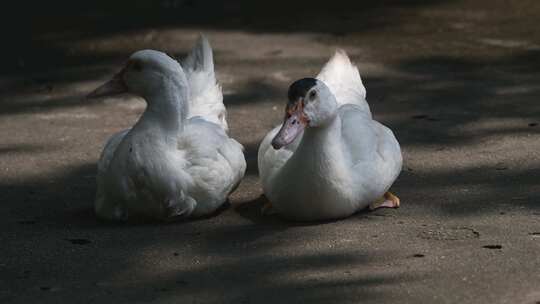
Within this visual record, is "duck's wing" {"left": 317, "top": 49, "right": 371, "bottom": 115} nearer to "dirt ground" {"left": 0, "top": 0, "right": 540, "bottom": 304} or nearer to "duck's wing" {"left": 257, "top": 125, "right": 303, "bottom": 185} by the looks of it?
"dirt ground" {"left": 0, "top": 0, "right": 540, "bottom": 304}

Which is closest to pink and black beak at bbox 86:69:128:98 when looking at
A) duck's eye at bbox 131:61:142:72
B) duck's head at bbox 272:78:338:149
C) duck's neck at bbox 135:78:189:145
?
duck's eye at bbox 131:61:142:72

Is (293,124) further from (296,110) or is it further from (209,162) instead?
(209,162)

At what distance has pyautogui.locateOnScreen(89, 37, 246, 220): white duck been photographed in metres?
6.14

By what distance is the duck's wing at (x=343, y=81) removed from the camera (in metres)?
7.12

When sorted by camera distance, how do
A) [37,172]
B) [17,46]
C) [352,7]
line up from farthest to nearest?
1. [352,7]
2. [17,46]
3. [37,172]

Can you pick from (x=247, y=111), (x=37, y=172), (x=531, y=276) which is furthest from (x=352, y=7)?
(x=531, y=276)

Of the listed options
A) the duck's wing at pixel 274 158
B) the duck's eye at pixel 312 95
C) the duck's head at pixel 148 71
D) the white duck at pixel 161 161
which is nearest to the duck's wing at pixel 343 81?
the duck's wing at pixel 274 158

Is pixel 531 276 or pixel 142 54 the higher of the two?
pixel 142 54

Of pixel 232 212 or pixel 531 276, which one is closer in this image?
pixel 531 276

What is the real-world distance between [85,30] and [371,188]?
5.66 m

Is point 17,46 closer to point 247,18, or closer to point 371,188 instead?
point 247,18

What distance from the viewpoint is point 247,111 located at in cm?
870

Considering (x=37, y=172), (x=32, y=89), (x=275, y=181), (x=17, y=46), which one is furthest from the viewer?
(x=17, y=46)

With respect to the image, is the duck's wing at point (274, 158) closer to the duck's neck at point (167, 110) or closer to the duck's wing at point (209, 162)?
the duck's wing at point (209, 162)
